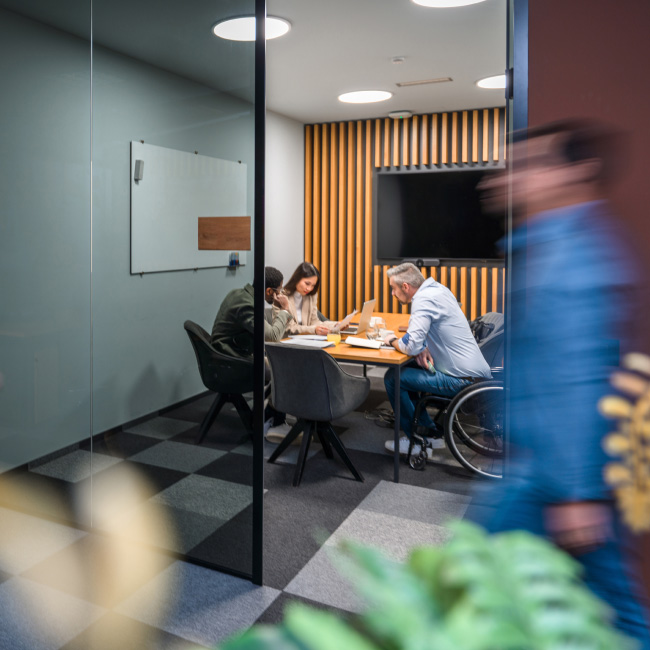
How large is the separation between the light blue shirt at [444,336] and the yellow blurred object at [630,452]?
2237 millimetres

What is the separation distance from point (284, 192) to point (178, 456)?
540cm

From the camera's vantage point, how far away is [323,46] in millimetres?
4586

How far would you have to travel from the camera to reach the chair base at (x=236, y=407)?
255 centimetres

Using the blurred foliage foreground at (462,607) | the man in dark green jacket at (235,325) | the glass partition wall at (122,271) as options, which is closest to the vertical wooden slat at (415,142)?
the glass partition wall at (122,271)

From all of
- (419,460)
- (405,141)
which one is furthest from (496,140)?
(419,460)

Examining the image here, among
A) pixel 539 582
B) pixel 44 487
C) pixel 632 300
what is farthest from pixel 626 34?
pixel 44 487

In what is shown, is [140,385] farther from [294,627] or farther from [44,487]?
[294,627]

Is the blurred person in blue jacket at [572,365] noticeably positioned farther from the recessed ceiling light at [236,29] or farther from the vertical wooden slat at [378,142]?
the vertical wooden slat at [378,142]

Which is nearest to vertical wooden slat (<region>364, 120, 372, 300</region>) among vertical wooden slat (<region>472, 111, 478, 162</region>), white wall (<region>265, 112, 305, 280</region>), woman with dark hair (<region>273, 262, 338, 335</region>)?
white wall (<region>265, 112, 305, 280</region>)

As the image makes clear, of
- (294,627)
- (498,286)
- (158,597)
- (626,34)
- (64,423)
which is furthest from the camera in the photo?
(498,286)

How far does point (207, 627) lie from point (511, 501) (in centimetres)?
140

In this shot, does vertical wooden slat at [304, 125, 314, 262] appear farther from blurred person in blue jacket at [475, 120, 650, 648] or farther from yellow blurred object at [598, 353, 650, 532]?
blurred person in blue jacket at [475, 120, 650, 648]

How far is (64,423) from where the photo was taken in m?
2.84

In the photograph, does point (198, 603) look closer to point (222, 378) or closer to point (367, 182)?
point (222, 378)
